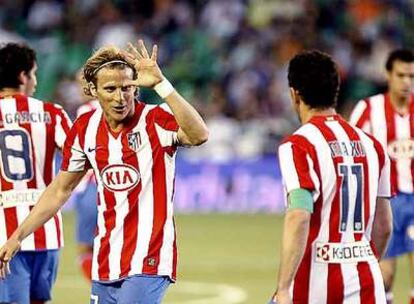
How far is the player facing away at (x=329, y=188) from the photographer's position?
636 centimetres

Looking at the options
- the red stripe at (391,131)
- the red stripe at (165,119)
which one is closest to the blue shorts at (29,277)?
the red stripe at (165,119)

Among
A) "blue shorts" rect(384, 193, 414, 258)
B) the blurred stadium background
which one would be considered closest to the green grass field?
the blurred stadium background

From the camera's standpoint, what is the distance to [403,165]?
33.2 ft

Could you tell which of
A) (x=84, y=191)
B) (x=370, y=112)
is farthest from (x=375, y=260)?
(x=84, y=191)

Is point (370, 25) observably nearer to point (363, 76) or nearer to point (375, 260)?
point (363, 76)

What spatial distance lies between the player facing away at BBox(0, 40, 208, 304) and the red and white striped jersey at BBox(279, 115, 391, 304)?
739 mm

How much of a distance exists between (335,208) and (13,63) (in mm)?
2726

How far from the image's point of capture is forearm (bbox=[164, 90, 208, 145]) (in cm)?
654

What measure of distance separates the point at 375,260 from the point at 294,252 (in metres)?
0.67

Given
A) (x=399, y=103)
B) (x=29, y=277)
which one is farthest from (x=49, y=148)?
(x=399, y=103)

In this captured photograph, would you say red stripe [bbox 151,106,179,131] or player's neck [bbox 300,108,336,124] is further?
red stripe [bbox 151,106,179,131]

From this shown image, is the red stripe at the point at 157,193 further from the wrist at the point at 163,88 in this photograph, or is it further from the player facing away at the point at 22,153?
the player facing away at the point at 22,153

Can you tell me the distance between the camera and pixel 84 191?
11828 mm

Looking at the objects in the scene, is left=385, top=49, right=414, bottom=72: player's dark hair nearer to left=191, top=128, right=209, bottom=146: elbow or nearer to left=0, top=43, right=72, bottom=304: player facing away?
left=0, top=43, right=72, bottom=304: player facing away
